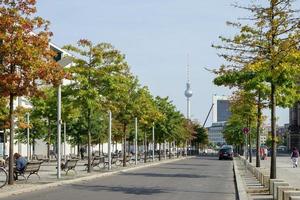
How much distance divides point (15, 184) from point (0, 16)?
6.37 meters

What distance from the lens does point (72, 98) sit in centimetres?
3434

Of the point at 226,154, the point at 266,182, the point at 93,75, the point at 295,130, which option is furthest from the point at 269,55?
the point at 295,130

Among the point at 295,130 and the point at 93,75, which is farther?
the point at 295,130

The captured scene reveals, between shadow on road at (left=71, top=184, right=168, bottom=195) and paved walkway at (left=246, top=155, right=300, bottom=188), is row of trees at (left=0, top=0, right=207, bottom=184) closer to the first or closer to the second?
shadow on road at (left=71, top=184, right=168, bottom=195)

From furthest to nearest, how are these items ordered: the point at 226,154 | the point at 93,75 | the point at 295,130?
the point at 295,130, the point at 226,154, the point at 93,75

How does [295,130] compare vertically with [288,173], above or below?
above

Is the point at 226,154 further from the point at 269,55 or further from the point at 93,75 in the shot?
the point at 269,55

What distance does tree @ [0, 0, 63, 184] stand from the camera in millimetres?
22062

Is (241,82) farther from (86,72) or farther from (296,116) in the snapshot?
(296,116)

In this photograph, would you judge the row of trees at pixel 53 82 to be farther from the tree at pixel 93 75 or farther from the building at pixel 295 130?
the building at pixel 295 130

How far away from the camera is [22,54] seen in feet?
72.8

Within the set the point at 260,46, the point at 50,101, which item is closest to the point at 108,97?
the point at 260,46

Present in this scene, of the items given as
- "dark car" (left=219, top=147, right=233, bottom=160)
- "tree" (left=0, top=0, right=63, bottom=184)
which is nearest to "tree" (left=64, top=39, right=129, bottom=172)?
"tree" (left=0, top=0, right=63, bottom=184)

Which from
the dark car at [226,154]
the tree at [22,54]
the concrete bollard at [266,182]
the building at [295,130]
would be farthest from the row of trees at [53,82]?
the building at [295,130]
